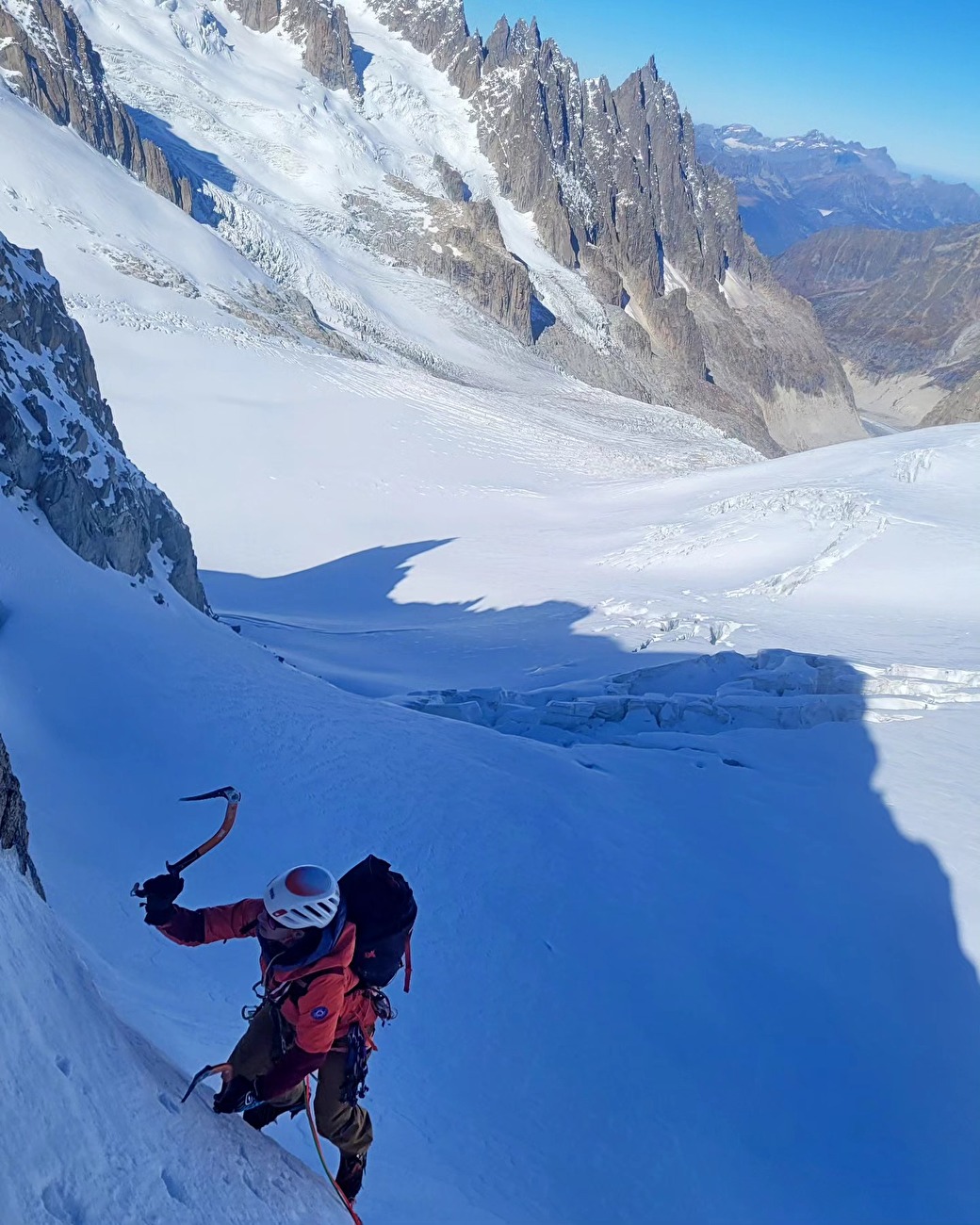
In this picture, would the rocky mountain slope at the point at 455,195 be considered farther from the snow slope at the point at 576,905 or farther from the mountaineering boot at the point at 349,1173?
the mountaineering boot at the point at 349,1173

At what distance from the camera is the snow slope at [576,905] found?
5.12 m

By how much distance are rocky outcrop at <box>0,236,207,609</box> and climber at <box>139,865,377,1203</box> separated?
8.14 m

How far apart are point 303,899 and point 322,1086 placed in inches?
38.6

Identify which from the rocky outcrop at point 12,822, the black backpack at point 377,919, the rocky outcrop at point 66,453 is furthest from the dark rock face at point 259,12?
the black backpack at point 377,919

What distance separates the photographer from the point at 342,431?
41.4 m

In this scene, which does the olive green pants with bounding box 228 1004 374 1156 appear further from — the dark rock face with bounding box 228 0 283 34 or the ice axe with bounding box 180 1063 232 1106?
the dark rock face with bounding box 228 0 283 34

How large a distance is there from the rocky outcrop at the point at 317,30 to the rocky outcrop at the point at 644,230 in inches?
633

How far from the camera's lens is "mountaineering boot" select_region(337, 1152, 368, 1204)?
370 centimetres

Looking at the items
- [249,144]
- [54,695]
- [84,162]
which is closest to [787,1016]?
[54,695]

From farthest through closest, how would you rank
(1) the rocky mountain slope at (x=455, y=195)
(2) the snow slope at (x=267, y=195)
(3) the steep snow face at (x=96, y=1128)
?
(1) the rocky mountain slope at (x=455, y=195)
(2) the snow slope at (x=267, y=195)
(3) the steep snow face at (x=96, y=1128)

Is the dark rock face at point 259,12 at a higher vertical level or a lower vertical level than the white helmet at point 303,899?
higher

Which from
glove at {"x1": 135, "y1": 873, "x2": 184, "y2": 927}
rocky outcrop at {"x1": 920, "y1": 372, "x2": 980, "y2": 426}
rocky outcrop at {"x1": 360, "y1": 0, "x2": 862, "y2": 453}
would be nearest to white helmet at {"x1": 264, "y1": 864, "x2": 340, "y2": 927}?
glove at {"x1": 135, "y1": 873, "x2": 184, "y2": 927}

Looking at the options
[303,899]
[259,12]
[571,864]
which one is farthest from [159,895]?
[259,12]

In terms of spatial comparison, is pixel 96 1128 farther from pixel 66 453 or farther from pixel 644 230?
pixel 644 230
